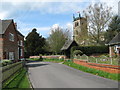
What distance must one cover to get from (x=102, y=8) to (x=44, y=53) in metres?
27.9

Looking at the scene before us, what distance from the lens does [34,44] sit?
56.4 metres

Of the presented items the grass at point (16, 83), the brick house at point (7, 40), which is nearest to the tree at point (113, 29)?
the brick house at point (7, 40)

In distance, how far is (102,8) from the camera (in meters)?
36.6

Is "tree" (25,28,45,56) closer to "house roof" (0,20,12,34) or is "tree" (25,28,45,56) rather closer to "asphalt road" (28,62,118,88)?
"house roof" (0,20,12,34)

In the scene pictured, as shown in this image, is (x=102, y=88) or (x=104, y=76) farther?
(x=104, y=76)

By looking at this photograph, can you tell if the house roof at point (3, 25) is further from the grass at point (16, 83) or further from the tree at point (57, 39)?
the tree at point (57, 39)

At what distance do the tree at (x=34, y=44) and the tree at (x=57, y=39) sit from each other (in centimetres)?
382

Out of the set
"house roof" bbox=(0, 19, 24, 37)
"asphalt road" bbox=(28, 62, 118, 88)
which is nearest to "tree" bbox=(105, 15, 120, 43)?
"house roof" bbox=(0, 19, 24, 37)

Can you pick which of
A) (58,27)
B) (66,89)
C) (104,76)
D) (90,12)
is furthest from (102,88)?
(58,27)

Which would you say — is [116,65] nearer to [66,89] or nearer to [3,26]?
[66,89]

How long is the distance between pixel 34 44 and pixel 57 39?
9269 mm

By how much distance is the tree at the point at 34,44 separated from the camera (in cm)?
5581

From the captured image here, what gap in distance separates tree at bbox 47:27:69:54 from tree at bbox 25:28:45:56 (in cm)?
382

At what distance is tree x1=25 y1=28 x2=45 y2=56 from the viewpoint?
55.8 metres
